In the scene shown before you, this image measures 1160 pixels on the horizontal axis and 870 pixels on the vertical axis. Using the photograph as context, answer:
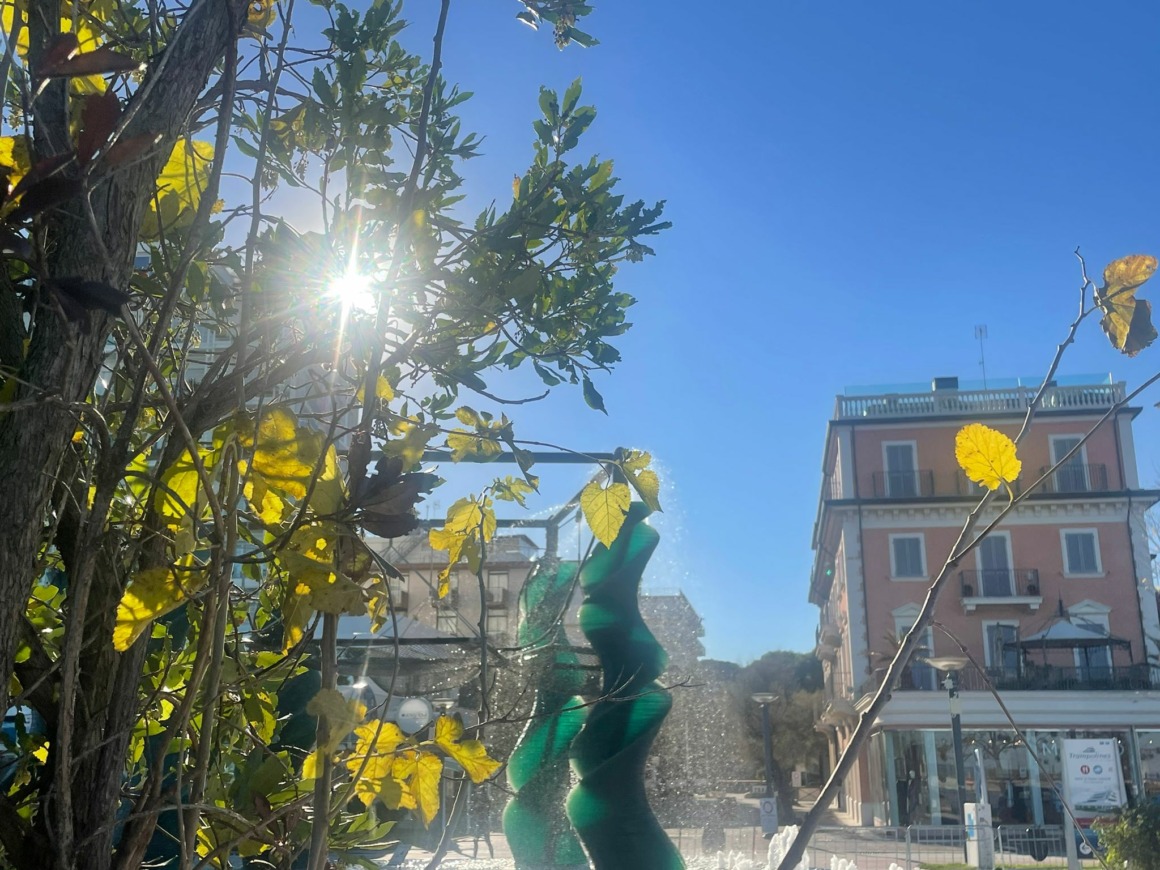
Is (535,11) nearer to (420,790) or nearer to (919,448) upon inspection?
(420,790)

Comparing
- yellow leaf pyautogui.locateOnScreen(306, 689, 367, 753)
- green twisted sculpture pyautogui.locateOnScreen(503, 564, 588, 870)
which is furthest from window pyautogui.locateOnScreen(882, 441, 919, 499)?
yellow leaf pyautogui.locateOnScreen(306, 689, 367, 753)

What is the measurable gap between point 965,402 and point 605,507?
2674 centimetres

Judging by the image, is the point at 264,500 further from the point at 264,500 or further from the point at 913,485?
the point at 913,485

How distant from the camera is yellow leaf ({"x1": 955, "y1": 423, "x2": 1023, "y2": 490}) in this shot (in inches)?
21.2

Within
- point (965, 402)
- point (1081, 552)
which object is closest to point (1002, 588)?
point (1081, 552)

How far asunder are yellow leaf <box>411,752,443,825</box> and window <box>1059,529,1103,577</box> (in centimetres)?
2620

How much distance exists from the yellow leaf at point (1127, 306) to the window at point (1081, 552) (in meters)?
26.2

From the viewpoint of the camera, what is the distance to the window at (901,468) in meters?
25.3

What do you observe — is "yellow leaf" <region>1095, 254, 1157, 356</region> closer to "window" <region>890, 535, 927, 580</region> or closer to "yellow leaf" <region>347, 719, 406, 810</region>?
"yellow leaf" <region>347, 719, 406, 810</region>

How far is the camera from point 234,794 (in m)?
1.08

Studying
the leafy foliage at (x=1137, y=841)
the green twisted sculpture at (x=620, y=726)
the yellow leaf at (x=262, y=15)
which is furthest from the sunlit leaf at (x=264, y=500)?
the leafy foliage at (x=1137, y=841)

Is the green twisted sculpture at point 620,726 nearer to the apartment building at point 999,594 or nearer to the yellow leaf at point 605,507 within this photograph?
the yellow leaf at point 605,507

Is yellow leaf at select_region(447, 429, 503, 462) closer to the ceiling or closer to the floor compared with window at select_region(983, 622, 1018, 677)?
closer to the floor

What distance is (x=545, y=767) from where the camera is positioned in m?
3.17
